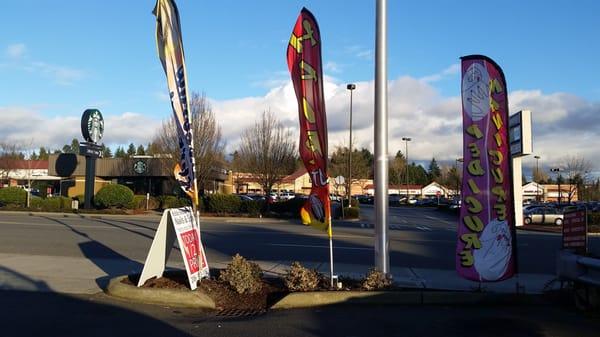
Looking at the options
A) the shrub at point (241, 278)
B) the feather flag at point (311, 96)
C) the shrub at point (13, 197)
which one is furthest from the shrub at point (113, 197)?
the feather flag at point (311, 96)

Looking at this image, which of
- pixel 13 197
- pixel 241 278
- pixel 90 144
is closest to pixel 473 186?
pixel 241 278

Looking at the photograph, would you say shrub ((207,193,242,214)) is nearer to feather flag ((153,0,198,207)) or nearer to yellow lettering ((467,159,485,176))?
feather flag ((153,0,198,207))

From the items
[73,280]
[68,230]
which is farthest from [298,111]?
[68,230]

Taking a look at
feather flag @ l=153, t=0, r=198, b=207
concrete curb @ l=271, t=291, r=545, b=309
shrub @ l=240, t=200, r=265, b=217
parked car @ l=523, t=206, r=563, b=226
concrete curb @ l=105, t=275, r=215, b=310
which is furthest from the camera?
shrub @ l=240, t=200, r=265, b=217

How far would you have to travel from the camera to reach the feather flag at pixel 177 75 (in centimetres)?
909

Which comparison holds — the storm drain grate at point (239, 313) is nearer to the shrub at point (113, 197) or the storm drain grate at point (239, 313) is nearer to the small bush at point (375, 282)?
the small bush at point (375, 282)

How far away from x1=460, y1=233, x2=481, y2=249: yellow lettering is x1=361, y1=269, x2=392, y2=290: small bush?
52.9 inches

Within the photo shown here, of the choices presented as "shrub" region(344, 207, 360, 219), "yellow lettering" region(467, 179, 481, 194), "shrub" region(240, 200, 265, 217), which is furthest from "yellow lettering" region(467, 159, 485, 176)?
"shrub" region(344, 207, 360, 219)

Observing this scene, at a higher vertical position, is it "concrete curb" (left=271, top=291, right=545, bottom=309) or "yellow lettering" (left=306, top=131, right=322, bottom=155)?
"yellow lettering" (left=306, top=131, right=322, bottom=155)

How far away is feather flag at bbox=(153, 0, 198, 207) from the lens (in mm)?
9086

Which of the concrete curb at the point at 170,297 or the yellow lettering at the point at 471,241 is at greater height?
the yellow lettering at the point at 471,241

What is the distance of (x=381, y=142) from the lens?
921cm

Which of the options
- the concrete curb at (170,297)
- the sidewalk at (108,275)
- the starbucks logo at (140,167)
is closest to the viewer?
the concrete curb at (170,297)

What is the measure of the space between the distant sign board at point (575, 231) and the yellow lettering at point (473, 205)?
1330 millimetres
